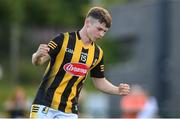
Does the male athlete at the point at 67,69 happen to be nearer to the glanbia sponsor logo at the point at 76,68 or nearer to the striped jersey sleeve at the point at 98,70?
the glanbia sponsor logo at the point at 76,68

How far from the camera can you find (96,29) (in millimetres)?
8727

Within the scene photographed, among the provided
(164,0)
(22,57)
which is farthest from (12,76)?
(164,0)

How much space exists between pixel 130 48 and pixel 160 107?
11203 millimetres

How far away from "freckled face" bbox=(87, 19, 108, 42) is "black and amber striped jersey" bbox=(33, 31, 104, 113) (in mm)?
192

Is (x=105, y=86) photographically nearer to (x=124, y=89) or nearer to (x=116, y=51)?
(x=124, y=89)

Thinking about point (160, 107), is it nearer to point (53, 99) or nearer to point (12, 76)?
point (53, 99)

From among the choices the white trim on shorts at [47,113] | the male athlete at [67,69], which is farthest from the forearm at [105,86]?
the white trim on shorts at [47,113]

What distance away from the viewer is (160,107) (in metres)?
23.8

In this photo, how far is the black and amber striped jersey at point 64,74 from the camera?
345 inches

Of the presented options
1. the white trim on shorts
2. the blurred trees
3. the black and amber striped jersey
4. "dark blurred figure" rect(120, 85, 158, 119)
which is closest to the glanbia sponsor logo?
the black and amber striped jersey

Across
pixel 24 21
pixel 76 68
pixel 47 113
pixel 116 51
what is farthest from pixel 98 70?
pixel 24 21

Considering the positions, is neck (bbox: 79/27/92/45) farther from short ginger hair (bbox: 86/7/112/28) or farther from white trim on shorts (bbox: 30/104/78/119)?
white trim on shorts (bbox: 30/104/78/119)

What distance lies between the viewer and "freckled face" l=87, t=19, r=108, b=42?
871 centimetres

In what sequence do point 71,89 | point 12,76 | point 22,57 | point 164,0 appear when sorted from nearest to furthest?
point 71,89, point 164,0, point 12,76, point 22,57
